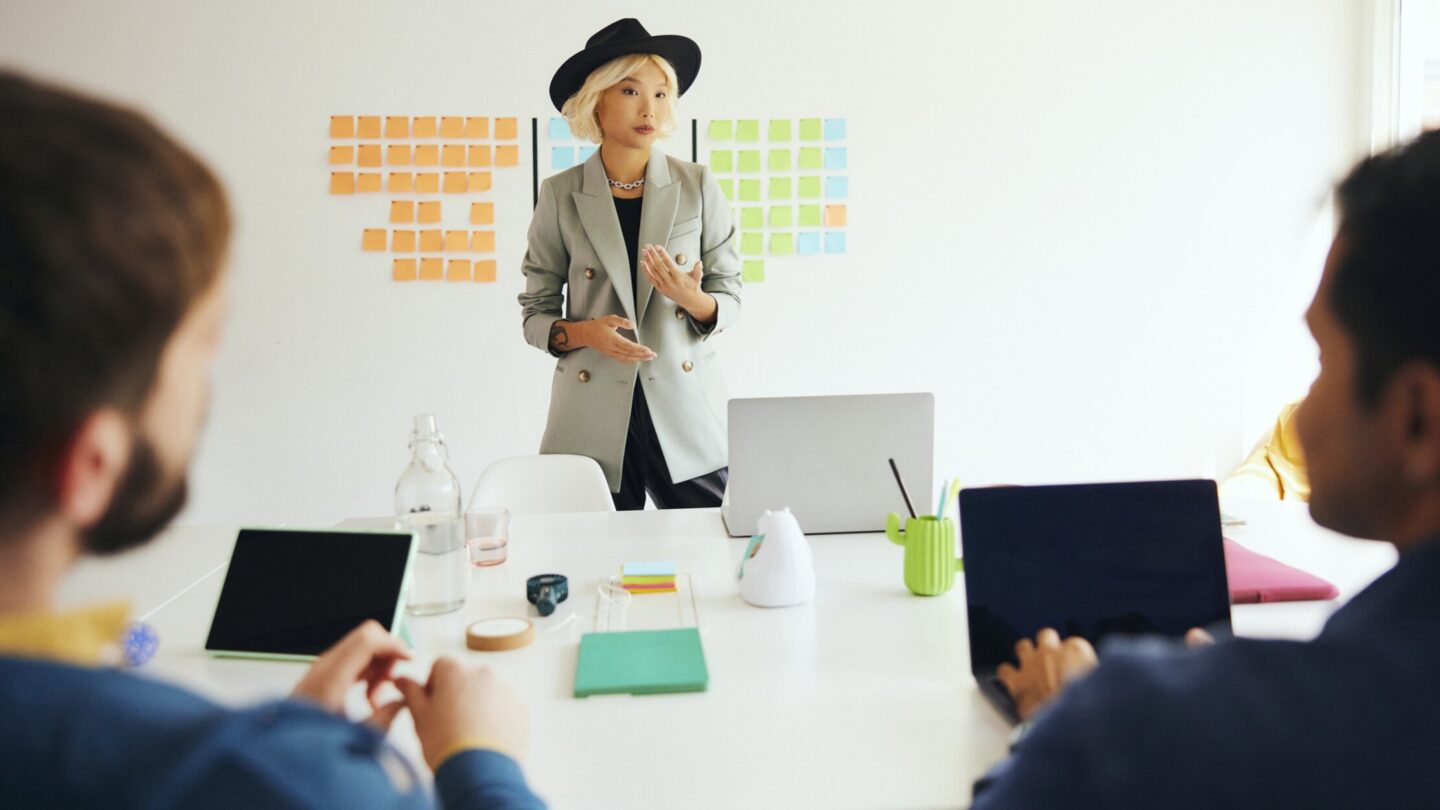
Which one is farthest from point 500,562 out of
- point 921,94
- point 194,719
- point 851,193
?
point 921,94

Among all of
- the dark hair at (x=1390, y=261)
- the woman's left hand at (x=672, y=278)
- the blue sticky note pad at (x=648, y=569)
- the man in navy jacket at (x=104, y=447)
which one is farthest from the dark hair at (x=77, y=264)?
the woman's left hand at (x=672, y=278)

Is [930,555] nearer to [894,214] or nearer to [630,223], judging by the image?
[630,223]

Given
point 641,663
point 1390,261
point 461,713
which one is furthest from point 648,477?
point 1390,261

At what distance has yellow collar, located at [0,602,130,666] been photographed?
0.52m

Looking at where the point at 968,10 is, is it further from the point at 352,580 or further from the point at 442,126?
the point at 352,580

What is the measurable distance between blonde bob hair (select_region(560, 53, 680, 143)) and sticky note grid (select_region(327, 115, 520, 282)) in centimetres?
112

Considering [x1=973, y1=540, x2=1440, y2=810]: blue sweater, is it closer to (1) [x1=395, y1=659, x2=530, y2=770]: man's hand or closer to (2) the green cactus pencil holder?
(1) [x1=395, y1=659, x2=530, y2=770]: man's hand

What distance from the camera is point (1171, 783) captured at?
1.98 feet

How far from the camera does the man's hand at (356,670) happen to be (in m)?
0.97

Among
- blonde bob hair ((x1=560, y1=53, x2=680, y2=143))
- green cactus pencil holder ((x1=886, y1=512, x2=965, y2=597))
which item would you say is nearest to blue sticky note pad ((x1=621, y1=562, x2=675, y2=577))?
green cactus pencil holder ((x1=886, y1=512, x2=965, y2=597))

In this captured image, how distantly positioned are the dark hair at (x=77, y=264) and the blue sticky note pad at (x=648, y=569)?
118 cm

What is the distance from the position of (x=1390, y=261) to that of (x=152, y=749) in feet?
2.47

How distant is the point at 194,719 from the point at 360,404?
3495 mm

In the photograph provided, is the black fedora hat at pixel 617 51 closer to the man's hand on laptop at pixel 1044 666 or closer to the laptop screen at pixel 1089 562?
the laptop screen at pixel 1089 562
